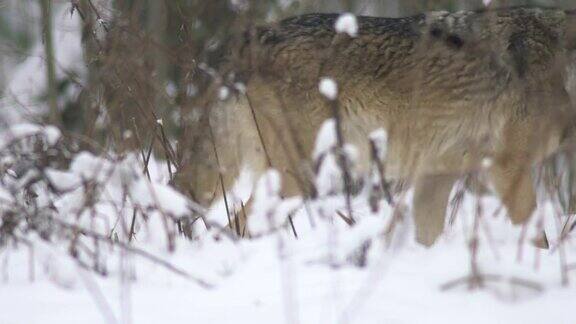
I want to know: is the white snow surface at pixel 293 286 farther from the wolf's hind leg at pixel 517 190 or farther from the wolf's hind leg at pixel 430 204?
the wolf's hind leg at pixel 430 204

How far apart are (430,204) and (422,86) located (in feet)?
3.20

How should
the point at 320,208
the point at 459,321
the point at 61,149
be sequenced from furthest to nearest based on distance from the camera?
the point at 61,149, the point at 320,208, the point at 459,321

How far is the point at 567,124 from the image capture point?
5.06m

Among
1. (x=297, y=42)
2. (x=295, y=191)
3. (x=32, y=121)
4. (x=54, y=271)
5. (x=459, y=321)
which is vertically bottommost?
(x=459, y=321)

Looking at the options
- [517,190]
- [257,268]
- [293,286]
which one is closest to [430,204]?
[517,190]

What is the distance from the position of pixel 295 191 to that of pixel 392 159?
74cm

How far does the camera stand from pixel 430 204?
5926 mm

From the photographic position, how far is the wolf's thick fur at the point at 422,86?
5.09 metres

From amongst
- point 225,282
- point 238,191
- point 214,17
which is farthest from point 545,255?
point 214,17

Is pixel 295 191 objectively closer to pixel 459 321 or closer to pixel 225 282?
pixel 225 282

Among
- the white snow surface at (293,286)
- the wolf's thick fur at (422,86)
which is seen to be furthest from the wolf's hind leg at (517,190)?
the white snow surface at (293,286)

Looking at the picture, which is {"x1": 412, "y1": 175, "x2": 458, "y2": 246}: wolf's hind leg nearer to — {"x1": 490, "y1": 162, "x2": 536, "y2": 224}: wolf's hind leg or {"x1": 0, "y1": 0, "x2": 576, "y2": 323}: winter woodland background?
{"x1": 490, "y1": 162, "x2": 536, "y2": 224}: wolf's hind leg

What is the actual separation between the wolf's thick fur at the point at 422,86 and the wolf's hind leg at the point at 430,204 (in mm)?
422

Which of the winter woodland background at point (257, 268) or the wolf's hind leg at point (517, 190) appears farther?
the wolf's hind leg at point (517, 190)
